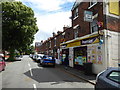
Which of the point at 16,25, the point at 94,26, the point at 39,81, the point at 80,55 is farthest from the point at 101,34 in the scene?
the point at 16,25

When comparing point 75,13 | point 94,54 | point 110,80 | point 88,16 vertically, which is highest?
point 75,13

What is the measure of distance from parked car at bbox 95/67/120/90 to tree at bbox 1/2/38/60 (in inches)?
1045

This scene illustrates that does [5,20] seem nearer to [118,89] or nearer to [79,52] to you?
[79,52]

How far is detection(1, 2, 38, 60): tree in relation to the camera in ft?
97.0

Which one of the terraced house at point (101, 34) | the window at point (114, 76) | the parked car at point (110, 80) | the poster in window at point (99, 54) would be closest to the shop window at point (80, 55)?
the terraced house at point (101, 34)

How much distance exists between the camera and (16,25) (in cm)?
2900

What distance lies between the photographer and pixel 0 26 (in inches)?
1109

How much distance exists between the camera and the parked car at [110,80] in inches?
166

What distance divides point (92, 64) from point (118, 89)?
31.3ft

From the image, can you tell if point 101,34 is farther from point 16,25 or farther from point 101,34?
point 16,25

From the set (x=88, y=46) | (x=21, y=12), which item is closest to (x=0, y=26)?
(x=21, y=12)

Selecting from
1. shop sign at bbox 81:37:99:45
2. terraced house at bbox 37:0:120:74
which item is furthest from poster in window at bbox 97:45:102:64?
shop sign at bbox 81:37:99:45

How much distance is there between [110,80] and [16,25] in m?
27.3

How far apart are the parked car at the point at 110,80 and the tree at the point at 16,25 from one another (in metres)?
26.5
